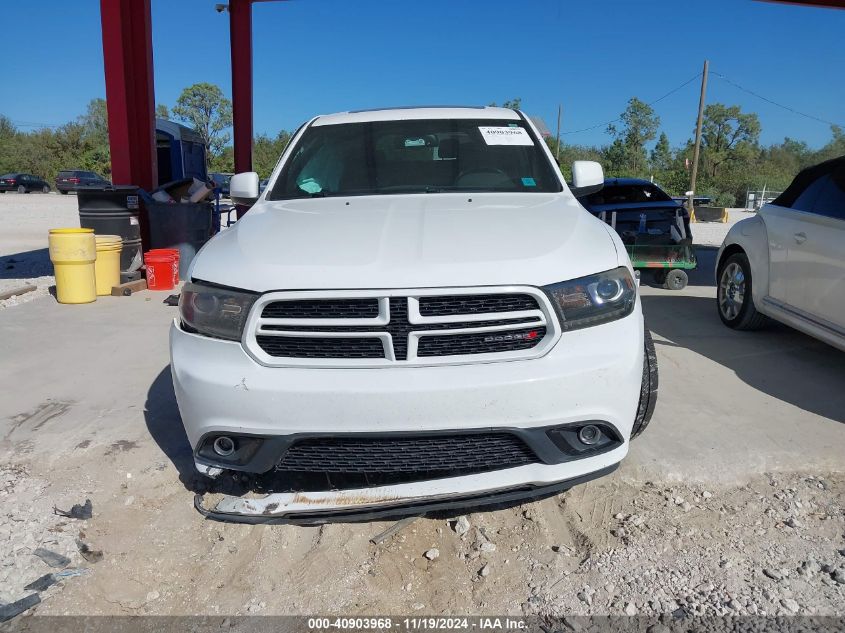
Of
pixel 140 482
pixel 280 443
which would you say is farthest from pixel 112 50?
pixel 280 443

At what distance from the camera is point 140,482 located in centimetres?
318

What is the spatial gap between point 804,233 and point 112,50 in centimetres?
852

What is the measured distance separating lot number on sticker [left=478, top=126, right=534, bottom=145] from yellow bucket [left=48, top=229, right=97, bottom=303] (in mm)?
5439

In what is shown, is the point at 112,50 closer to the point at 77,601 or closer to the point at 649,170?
the point at 77,601

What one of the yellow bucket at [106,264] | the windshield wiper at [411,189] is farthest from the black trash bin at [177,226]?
the windshield wiper at [411,189]

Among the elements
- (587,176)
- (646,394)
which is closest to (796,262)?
(587,176)

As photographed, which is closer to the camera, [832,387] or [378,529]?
[378,529]

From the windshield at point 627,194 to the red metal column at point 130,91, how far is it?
21.5ft

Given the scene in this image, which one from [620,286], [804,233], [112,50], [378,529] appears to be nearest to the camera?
[620,286]

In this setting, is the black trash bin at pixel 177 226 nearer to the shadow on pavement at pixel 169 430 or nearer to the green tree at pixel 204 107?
the shadow on pavement at pixel 169 430

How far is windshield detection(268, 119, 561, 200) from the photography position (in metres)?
3.73

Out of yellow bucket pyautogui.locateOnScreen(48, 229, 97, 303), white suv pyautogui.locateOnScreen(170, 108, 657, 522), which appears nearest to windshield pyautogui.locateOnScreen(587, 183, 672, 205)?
yellow bucket pyautogui.locateOnScreen(48, 229, 97, 303)

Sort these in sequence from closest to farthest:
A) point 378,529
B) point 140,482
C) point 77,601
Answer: point 77,601
point 378,529
point 140,482

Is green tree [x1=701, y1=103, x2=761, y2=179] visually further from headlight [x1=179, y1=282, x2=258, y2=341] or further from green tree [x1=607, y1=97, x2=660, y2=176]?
headlight [x1=179, y1=282, x2=258, y2=341]
